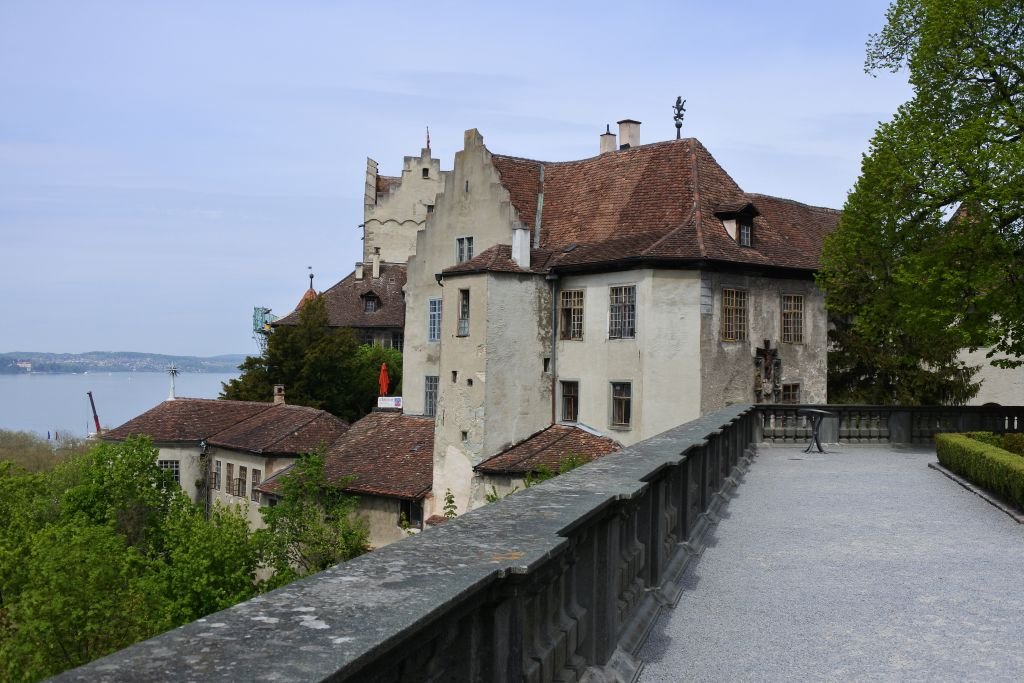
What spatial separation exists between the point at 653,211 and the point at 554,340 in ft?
21.2

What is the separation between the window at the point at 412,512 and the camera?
1640 inches

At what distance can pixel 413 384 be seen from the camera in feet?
159

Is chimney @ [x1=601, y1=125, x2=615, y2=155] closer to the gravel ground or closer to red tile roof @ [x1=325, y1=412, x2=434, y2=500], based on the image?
red tile roof @ [x1=325, y1=412, x2=434, y2=500]

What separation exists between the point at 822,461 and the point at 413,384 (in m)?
29.0

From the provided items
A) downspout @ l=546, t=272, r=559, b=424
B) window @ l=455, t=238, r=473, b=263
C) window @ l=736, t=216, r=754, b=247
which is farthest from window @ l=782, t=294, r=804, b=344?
window @ l=455, t=238, r=473, b=263

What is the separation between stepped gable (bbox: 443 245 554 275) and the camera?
4050cm

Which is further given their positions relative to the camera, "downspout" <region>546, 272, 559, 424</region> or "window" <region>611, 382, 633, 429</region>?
"downspout" <region>546, 272, 559, 424</region>

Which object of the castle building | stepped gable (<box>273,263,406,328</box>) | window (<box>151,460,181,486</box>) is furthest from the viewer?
stepped gable (<box>273,263,406,328</box>)

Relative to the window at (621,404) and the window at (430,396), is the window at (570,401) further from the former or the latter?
the window at (430,396)

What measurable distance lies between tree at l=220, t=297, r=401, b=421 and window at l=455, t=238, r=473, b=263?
22143 millimetres

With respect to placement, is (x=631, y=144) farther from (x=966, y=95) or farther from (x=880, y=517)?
(x=880, y=517)

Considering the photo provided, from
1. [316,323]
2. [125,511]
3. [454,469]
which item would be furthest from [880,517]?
[316,323]

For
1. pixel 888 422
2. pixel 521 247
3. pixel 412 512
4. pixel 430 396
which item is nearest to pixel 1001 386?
pixel 521 247

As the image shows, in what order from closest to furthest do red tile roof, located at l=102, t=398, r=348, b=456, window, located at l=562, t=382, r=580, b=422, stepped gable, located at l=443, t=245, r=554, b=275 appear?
window, located at l=562, t=382, r=580, b=422 → stepped gable, located at l=443, t=245, r=554, b=275 → red tile roof, located at l=102, t=398, r=348, b=456
